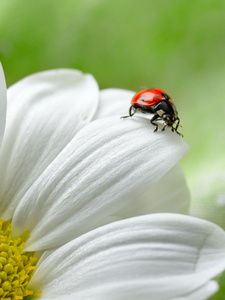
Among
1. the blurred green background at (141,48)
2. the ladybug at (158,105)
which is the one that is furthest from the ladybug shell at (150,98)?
the blurred green background at (141,48)

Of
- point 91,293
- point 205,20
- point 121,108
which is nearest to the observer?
point 91,293

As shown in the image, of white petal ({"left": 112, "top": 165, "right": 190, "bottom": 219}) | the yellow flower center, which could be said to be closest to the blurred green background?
white petal ({"left": 112, "top": 165, "right": 190, "bottom": 219})

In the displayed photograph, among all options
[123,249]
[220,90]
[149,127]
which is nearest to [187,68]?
[220,90]

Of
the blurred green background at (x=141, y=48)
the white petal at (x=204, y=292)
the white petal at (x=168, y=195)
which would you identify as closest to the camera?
the white petal at (x=204, y=292)

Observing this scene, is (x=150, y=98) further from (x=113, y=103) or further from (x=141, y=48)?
(x=141, y=48)

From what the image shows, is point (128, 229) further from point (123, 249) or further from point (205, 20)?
point (205, 20)

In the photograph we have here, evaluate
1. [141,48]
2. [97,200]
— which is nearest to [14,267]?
[97,200]

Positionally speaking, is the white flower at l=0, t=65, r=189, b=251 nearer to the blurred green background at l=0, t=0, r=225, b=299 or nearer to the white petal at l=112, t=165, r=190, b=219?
the white petal at l=112, t=165, r=190, b=219

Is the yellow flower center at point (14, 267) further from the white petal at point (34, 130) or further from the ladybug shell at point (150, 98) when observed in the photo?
the ladybug shell at point (150, 98)
